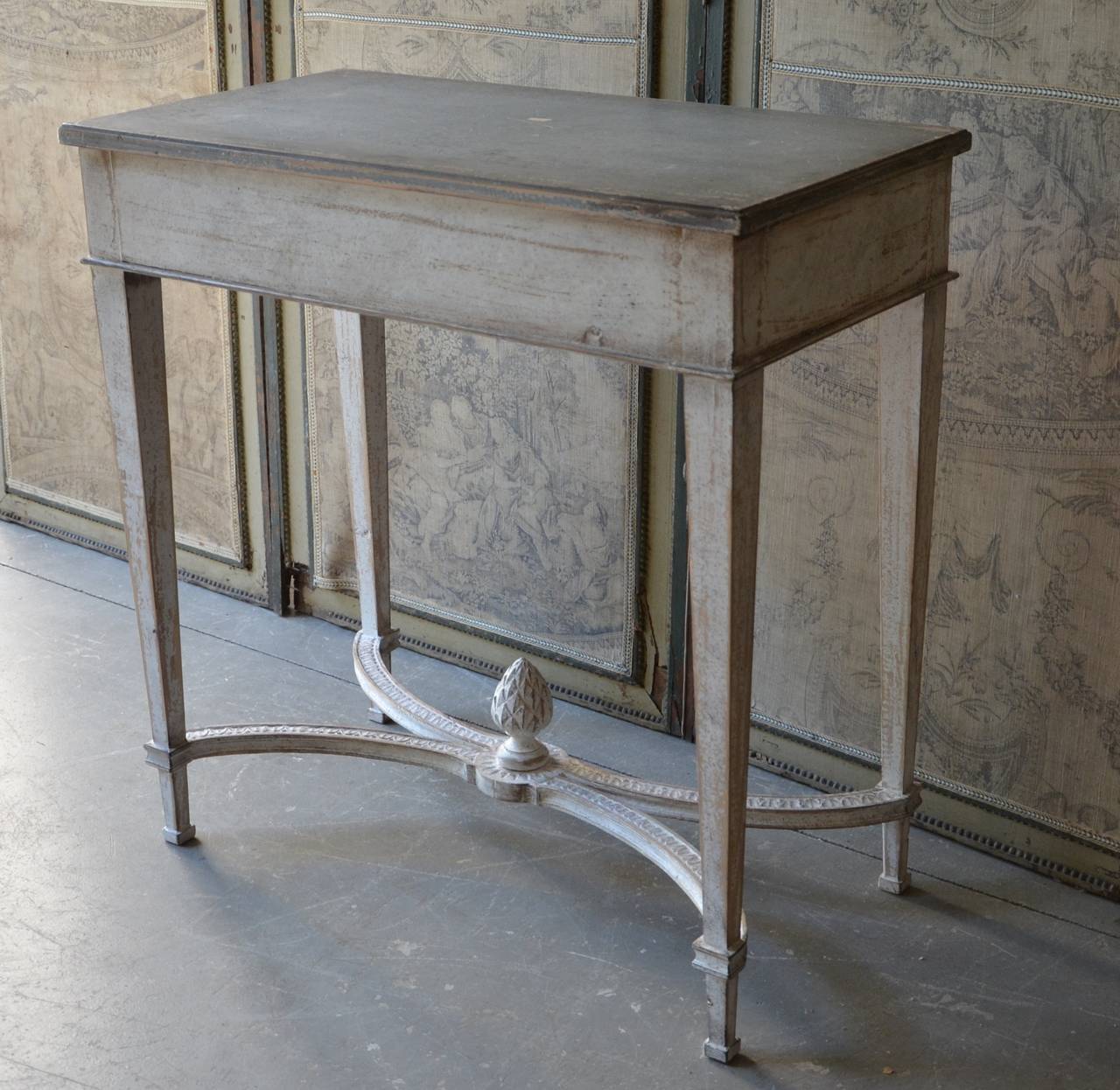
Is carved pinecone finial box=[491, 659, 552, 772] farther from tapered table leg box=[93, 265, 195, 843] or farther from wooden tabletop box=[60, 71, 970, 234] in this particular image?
wooden tabletop box=[60, 71, 970, 234]

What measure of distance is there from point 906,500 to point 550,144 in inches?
26.1

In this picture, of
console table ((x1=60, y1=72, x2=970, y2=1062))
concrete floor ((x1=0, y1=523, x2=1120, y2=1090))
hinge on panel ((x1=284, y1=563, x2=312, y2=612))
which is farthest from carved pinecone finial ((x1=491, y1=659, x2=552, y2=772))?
hinge on panel ((x1=284, y1=563, x2=312, y2=612))

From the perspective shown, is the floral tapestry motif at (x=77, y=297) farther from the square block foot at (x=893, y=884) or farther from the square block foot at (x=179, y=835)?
the square block foot at (x=893, y=884)

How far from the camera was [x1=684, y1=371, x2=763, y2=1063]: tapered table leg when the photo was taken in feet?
5.53

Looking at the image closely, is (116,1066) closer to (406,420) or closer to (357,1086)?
(357,1086)

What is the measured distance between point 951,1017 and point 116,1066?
1.04 metres

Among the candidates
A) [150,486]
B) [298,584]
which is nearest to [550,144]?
[150,486]

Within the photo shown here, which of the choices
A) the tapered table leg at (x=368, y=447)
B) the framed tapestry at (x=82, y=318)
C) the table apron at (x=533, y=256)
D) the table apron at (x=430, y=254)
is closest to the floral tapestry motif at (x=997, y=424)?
the table apron at (x=533, y=256)

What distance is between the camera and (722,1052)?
200cm

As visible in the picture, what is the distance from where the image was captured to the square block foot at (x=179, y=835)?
2453 millimetres

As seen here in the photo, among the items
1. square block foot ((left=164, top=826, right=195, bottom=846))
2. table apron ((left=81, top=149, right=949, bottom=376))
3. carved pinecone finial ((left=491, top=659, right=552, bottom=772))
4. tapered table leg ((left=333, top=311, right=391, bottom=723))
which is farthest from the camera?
tapered table leg ((left=333, top=311, right=391, bottom=723))

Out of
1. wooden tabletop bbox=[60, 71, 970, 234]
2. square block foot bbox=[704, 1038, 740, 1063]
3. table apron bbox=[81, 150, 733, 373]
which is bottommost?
square block foot bbox=[704, 1038, 740, 1063]

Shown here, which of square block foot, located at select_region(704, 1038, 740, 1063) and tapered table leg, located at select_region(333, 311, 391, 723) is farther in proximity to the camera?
tapered table leg, located at select_region(333, 311, 391, 723)

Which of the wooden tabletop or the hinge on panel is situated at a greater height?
the wooden tabletop
